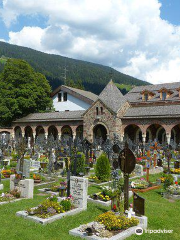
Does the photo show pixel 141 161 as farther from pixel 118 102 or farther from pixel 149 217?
pixel 118 102

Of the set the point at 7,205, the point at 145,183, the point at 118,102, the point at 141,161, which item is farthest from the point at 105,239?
the point at 118,102

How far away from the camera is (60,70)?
147 m

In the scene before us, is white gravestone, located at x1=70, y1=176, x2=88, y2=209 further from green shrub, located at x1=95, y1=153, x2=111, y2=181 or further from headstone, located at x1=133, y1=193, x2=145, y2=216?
green shrub, located at x1=95, y1=153, x2=111, y2=181

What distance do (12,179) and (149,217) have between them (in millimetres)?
6034

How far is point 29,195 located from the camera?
11320 millimetres

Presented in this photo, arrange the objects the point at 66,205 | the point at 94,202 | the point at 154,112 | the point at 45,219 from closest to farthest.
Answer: the point at 45,219
the point at 66,205
the point at 94,202
the point at 154,112

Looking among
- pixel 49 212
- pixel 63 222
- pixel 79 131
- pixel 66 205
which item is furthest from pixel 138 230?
pixel 79 131

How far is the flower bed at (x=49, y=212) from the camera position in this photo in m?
8.61

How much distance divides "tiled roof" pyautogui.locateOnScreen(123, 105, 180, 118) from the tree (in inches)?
684

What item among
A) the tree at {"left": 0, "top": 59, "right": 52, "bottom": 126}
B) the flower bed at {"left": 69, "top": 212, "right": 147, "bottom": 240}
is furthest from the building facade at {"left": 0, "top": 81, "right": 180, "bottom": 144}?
the flower bed at {"left": 69, "top": 212, "right": 147, "bottom": 240}

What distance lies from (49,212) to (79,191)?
1553mm

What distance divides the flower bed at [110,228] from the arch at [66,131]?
109ft

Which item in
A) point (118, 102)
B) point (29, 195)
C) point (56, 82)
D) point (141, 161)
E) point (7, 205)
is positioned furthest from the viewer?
point (56, 82)

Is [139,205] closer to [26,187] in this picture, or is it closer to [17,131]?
[26,187]
